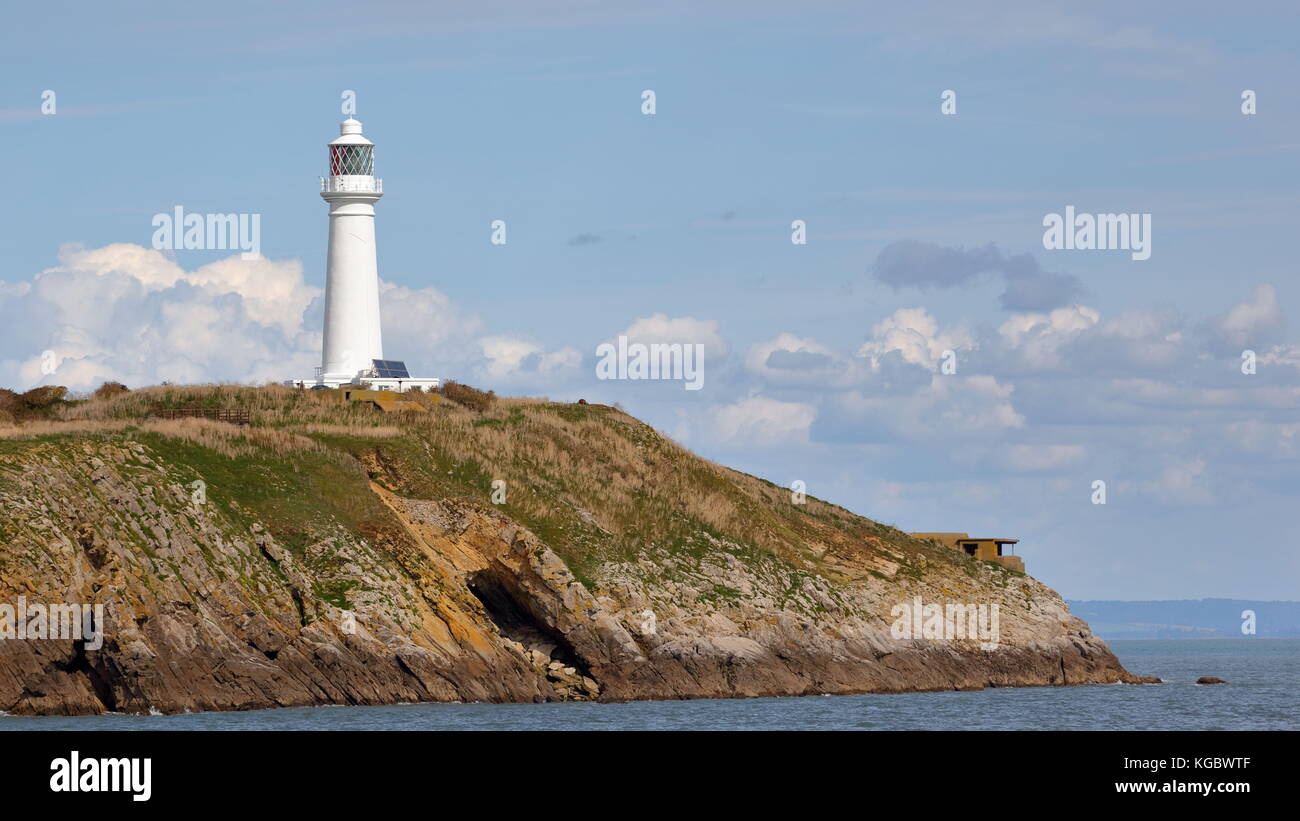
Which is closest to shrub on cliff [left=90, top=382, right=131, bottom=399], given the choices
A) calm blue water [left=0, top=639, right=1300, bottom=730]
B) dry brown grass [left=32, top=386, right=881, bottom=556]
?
dry brown grass [left=32, top=386, right=881, bottom=556]

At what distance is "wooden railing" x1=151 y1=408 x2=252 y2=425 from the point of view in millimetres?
77000

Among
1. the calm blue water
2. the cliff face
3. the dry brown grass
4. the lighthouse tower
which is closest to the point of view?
the calm blue water

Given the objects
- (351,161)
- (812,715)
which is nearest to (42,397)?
(351,161)

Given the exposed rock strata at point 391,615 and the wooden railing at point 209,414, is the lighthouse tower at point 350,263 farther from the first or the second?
the exposed rock strata at point 391,615

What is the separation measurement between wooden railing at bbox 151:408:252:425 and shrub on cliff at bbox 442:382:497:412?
11.9 metres

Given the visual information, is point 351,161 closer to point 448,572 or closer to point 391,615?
point 448,572

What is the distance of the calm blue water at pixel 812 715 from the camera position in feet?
165

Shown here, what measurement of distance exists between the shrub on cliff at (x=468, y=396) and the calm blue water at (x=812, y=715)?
25.5 m

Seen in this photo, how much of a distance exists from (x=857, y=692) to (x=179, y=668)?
30.1m

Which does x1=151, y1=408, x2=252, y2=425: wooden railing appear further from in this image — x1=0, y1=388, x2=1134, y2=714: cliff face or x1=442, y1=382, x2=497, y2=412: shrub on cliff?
x1=442, y1=382, x2=497, y2=412: shrub on cliff

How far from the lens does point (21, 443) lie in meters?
61.3

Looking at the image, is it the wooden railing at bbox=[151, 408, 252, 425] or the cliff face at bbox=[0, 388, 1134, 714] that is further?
the wooden railing at bbox=[151, 408, 252, 425]
